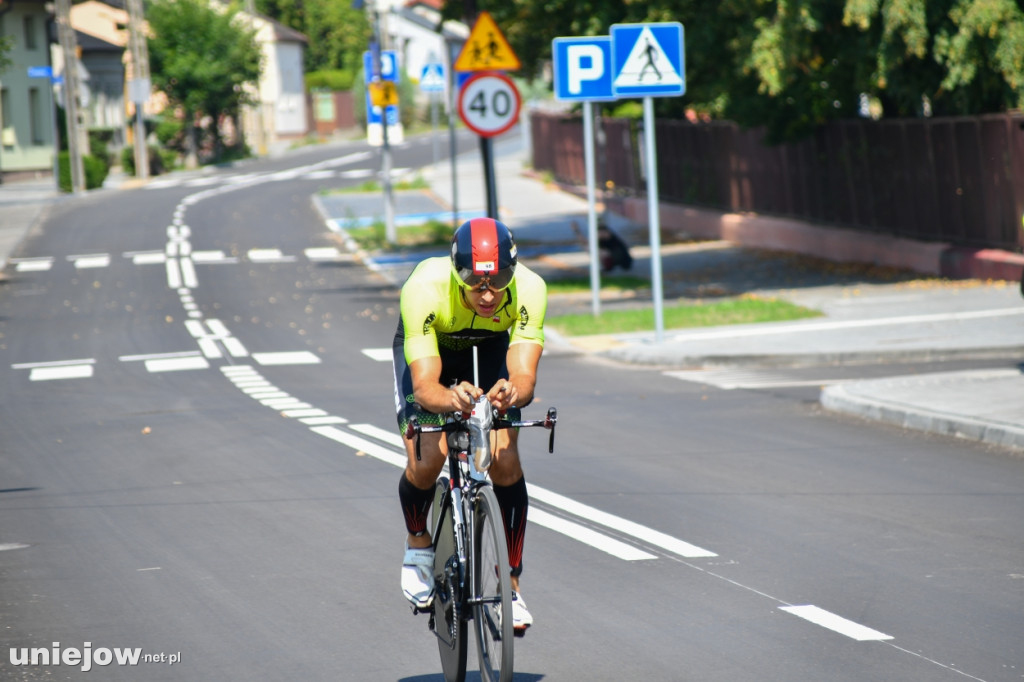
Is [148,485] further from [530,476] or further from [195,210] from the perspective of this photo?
[195,210]

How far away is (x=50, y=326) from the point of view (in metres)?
20.4

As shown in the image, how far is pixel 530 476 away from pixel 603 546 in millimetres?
2062

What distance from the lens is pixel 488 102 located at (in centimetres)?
2028

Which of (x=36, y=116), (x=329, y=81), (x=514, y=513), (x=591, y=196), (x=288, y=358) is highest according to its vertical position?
(x=329, y=81)

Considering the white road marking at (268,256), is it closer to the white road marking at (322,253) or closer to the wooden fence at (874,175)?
the white road marking at (322,253)

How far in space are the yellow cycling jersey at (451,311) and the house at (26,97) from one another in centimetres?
5722

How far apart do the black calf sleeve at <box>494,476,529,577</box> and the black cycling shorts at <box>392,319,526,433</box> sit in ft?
1.35

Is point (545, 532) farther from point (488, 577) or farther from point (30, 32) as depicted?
point (30, 32)

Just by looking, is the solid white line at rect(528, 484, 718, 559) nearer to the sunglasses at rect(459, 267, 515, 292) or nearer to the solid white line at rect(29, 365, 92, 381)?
the sunglasses at rect(459, 267, 515, 292)

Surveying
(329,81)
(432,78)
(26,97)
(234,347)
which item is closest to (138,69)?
(26,97)

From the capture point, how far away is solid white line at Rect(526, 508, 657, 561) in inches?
294

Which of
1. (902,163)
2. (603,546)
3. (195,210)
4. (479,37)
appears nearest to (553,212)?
(195,210)

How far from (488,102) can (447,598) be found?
50.6 feet

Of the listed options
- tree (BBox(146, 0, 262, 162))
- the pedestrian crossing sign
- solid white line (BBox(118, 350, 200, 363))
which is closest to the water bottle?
the pedestrian crossing sign
